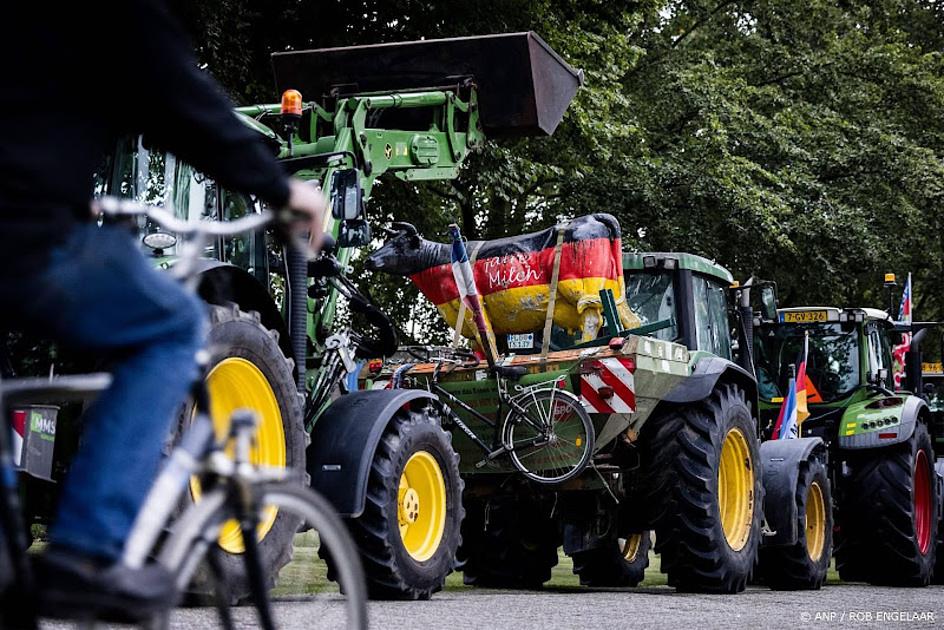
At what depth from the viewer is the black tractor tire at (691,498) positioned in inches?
386

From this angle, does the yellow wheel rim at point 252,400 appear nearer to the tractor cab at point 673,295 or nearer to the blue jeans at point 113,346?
the blue jeans at point 113,346

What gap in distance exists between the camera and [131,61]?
289 centimetres

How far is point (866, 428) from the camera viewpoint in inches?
508

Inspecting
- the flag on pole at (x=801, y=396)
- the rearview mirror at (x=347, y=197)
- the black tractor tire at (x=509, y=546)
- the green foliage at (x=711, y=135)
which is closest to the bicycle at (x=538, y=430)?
the black tractor tire at (x=509, y=546)

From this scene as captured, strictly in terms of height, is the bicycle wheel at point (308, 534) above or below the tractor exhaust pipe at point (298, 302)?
below

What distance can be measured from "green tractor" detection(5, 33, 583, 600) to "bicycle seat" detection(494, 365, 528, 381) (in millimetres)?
865

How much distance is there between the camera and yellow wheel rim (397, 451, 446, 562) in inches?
329

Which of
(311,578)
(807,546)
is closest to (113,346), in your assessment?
(311,578)

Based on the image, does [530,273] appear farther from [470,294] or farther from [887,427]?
[887,427]

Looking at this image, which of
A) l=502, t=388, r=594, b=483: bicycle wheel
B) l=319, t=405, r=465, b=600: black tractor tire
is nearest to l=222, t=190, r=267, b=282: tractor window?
l=319, t=405, r=465, b=600: black tractor tire

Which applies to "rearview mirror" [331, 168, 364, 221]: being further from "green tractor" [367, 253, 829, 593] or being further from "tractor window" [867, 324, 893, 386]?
"tractor window" [867, 324, 893, 386]

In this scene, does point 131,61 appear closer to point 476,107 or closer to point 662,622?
point 662,622

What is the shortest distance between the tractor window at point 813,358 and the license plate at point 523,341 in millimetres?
4208

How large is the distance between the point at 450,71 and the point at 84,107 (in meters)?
7.54
